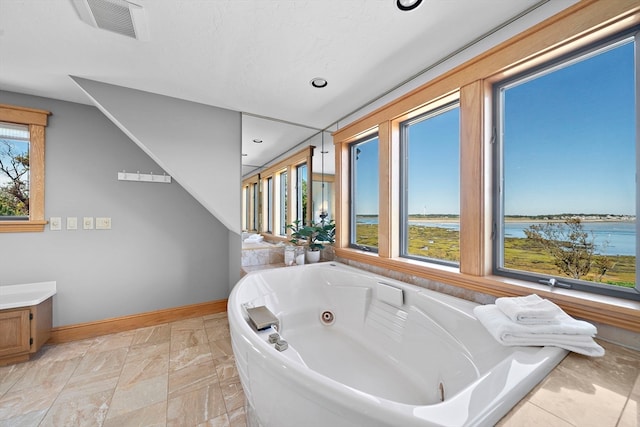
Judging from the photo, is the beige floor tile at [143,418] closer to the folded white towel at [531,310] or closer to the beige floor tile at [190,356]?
the beige floor tile at [190,356]

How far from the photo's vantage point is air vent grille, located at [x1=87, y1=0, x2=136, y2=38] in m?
1.21

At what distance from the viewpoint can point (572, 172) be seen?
4.03 feet

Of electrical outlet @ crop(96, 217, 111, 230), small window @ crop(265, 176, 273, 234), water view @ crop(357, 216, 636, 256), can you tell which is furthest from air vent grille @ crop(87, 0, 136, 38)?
water view @ crop(357, 216, 636, 256)

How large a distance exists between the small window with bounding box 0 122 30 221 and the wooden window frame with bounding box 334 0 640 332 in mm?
3135

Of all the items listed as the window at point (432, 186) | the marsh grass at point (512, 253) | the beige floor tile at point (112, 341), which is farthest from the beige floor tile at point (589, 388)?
the beige floor tile at point (112, 341)

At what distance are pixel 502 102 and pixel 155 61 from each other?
2307 mm

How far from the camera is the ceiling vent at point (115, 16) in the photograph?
1211 millimetres

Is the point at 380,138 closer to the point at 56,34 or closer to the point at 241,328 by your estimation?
the point at 241,328

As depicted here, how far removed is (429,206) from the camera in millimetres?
1960

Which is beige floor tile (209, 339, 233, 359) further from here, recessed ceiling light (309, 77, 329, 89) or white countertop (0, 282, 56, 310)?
recessed ceiling light (309, 77, 329, 89)

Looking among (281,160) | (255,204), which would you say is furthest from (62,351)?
(281,160)

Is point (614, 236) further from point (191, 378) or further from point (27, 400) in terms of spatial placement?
Answer: point (27, 400)

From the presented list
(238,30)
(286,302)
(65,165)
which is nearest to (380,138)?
(238,30)

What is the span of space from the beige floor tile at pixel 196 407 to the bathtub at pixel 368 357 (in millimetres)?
238
